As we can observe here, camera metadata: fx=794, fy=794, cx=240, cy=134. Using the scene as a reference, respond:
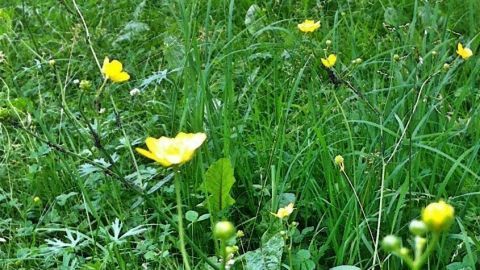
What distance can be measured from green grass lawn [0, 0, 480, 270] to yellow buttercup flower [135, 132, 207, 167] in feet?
0.58

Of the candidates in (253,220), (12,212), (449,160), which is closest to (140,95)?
(12,212)

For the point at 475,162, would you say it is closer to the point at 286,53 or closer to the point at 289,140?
the point at 289,140

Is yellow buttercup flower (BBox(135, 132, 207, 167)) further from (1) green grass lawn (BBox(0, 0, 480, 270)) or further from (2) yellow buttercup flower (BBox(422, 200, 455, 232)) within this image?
(2) yellow buttercup flower (BBox(422, 200, 455, 232))

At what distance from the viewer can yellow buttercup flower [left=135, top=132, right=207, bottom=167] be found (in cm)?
94

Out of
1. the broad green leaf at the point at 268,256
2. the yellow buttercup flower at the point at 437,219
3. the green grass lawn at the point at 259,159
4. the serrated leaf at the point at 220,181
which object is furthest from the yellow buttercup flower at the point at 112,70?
the yellow buttercup flower at the point at 437,219

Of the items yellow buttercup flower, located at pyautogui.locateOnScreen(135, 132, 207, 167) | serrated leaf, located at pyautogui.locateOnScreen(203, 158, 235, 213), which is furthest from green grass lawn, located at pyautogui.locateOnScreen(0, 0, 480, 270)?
yellow buttercup flower, located at pyautogui.locateOnScreen(135, 132, 207, 167)

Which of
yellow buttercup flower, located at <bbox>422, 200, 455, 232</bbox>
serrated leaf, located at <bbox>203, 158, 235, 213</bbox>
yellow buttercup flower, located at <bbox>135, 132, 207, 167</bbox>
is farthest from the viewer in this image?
serrated leaf, located at <bbox>203, 158, 235, 213</bbox>

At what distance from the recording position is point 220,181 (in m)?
1.36

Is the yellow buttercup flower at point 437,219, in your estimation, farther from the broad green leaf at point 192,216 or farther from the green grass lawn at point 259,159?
the broad green leaf at point 192,216

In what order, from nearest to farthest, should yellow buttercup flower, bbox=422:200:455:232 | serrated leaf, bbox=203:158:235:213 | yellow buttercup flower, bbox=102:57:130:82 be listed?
yellow buttercup flower, bbox=422:200:455:232
serrated leaf, bbox=203:158:235:213
yellow buttercup flower, bbox=102:57:130:82

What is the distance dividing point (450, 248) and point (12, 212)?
40.2 inches

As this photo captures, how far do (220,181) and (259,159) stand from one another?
1.56 feet

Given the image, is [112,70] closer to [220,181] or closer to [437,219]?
[220,181]

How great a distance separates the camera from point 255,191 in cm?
176
